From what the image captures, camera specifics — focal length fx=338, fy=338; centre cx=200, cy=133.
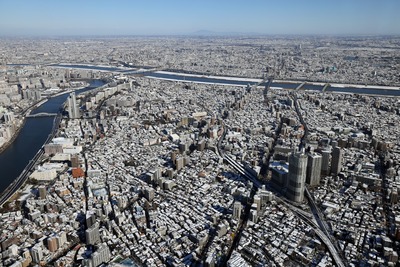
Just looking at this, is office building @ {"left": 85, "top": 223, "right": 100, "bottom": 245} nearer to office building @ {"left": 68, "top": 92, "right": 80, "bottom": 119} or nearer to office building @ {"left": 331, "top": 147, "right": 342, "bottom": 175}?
office building @ {"left": 331, "top": 147, "right": 342, "bottom": 175}

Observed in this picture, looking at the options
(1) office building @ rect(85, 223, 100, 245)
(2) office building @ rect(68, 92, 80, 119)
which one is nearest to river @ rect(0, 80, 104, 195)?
(2) office building @ rect(68, 92, 80, 119)

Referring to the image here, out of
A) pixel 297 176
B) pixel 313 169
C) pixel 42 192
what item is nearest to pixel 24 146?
pixel 42 192

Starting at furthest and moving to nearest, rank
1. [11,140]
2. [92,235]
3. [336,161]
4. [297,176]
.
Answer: [11,140]
[336,161]
[297,176]
[92,235]

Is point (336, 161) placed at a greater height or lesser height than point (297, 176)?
lesser

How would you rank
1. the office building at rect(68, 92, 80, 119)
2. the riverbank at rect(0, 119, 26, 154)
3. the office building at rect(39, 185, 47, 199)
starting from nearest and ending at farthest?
the office building at rect(39, 185, 47, 199)
the riverbank at rect(0, 119, 26, 154)
the office building at rect(68, 92, 80, 119)

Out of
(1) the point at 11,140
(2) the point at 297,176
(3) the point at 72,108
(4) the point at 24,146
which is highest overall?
(3) the point at 72,108

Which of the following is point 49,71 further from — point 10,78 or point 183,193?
point 183,193

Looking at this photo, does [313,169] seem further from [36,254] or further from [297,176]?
[36,254]
